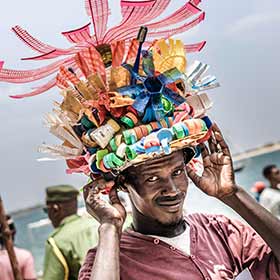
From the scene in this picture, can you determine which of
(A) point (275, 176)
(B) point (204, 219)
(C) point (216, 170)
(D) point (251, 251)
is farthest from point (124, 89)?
(A) point (275, 176)

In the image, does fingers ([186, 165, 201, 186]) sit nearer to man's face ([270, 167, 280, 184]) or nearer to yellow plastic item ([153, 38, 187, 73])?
yellow plastic item ([153, 38, 187, 73])

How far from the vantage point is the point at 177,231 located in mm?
1984

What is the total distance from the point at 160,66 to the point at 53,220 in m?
2.29

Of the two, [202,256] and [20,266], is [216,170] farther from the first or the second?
[20,266]

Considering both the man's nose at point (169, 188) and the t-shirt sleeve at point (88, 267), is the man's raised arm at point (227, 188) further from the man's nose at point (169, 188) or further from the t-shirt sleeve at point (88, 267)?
the t-shirt sleeve at point (88, 267)

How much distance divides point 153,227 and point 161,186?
155 millimetres

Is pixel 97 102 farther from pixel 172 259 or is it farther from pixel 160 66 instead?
pixel 172 259

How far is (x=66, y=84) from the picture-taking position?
200 cm

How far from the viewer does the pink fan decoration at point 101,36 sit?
73.6 inches

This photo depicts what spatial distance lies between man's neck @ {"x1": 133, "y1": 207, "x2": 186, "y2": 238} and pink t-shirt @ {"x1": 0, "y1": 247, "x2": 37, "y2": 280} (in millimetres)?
2147

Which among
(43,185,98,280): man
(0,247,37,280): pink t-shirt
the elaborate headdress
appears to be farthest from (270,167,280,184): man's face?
the elaborate headdress

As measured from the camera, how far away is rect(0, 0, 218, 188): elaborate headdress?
186cm

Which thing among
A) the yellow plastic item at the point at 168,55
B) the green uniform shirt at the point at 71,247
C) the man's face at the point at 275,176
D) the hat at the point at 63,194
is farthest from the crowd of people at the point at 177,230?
the man's face at the point at 275,176

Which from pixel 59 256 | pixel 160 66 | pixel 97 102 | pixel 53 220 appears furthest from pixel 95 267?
pixel 53 220
